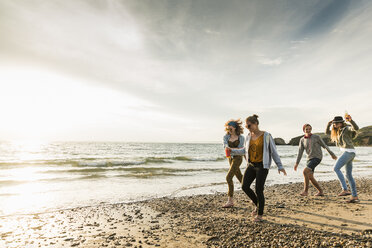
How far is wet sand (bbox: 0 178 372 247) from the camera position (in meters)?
4.28

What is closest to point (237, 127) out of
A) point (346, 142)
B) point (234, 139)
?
point (234, 139)

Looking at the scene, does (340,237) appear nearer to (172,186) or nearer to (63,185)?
(172,186)

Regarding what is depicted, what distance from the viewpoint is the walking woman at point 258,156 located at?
16.4ft

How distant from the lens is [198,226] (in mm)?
5254

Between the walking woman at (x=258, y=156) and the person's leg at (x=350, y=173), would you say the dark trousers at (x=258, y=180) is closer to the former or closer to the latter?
the walking woman at (x=258, y=156)

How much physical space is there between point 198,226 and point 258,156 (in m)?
2.24

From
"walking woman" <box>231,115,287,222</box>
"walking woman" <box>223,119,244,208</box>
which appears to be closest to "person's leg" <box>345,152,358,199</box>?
"walking woman" <box>231,115,287,222</box>

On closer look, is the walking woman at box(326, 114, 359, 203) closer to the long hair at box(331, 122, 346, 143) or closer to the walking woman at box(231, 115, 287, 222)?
the long hair at box(331, 122, 346, 143)

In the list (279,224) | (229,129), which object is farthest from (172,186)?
(279,224)

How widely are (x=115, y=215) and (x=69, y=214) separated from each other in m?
1.53

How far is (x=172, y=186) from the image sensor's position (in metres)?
12.1

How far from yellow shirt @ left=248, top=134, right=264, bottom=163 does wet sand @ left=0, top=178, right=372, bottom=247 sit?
1.53m

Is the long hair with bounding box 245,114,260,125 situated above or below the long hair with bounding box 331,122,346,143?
above

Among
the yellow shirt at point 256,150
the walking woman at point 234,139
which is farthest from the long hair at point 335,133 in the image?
the yellow shirt at point 256,150
